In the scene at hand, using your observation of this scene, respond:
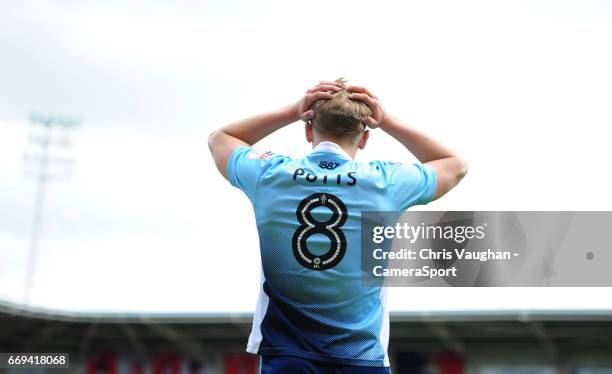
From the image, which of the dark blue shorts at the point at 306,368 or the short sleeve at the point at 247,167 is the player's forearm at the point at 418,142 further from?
the dark blue shorts at the point at 306,368

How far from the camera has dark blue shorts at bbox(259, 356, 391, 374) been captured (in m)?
2.71

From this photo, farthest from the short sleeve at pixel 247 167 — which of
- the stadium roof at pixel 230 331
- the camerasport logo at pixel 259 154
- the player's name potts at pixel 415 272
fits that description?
the stadium roof at pixel 230 331

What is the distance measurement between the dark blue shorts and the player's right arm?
63 centimetres

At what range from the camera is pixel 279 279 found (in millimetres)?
2785

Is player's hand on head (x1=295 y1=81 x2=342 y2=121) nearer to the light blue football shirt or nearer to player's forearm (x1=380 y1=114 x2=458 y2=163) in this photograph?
the light blue football shirt

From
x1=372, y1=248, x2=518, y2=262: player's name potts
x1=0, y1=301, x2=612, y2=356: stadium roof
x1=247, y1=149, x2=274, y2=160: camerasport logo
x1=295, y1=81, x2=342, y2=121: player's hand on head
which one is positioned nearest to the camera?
x1=295, y1=81, x2=342, y2=121: player's hand on head

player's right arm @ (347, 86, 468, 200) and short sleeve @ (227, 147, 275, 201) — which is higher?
player's right arm @ (347, 86, 468, 200)

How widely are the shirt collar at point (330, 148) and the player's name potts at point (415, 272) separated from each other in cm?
38

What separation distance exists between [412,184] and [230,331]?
2709cm

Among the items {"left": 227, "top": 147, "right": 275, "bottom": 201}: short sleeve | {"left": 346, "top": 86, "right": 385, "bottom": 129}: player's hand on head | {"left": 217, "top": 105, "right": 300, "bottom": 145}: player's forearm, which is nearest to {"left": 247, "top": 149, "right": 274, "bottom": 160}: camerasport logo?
{"left": 227, "top": 147, "right": 275, "bottom": 201}: short sleeve

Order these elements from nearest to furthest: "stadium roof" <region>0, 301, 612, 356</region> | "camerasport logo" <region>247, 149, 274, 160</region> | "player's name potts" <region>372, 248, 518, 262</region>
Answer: "camerasport logo" <region>247, 149, 274, 160</region>
"player's name potts" <region>372, 248, 518, 262</region>
"stadium roof" <region>0, 301, 612, 356</region>

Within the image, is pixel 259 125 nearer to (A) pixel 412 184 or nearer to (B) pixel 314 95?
(B) pixel 314 95

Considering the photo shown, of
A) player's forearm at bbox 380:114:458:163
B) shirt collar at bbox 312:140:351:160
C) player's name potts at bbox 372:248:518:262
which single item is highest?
player's forearm at bbox 380:114:458:163

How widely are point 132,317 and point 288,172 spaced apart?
26858 mm
